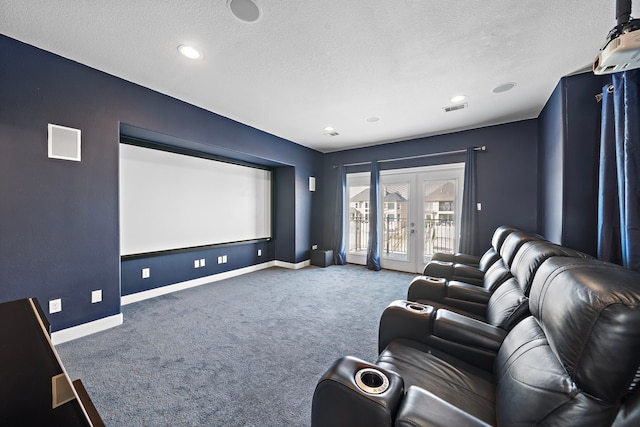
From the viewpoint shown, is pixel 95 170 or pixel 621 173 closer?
pixel 621 173

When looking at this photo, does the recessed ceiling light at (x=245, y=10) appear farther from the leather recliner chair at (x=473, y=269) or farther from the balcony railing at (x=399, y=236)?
the balcony railing at (x=399, y=236)

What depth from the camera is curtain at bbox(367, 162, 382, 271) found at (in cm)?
521

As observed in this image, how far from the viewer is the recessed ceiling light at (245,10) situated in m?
1.68

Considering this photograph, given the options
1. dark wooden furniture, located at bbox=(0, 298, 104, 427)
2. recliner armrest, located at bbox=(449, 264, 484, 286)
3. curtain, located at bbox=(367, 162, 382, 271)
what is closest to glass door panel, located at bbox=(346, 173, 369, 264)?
curtain, located at bbox=(367, 162, 382, 271)

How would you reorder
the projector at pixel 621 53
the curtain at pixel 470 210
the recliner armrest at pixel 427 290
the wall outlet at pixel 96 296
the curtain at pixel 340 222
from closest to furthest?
the projector at pixel 621 53 < the recliner armrest at pixel 427 290 < the wall outlet at pixel 96 296 < the curtain at pixel 470 210 < the curtain at pixel 340 222

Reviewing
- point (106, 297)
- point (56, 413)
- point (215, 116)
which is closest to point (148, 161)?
point (215, 116)

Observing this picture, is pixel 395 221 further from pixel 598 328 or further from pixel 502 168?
pixel 598 328

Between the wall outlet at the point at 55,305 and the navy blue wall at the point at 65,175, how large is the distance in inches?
1.3

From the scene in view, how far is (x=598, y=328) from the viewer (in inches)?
27.6

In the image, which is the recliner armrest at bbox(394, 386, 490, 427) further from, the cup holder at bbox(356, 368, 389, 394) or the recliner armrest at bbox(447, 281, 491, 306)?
the recliner armrest at bbox(447, 281, 491, 306)

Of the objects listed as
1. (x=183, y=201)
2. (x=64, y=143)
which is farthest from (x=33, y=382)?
(x=183, y=201)

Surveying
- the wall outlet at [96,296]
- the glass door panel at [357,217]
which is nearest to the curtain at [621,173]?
the glass door panel at [357,217]

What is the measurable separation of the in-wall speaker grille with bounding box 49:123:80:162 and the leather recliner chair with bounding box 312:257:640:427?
9.98ft

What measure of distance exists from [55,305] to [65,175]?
1217mm
